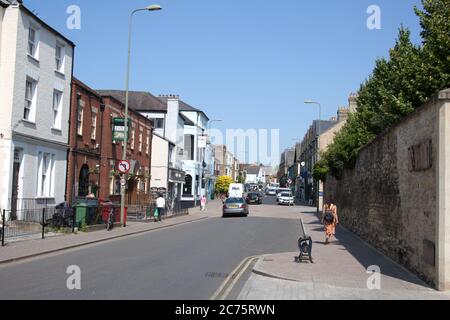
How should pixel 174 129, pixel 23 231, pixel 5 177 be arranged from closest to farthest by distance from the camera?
pixel 23 231 < pixel 5 177 < pixel 174 129

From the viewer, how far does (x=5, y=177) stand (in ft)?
70.2

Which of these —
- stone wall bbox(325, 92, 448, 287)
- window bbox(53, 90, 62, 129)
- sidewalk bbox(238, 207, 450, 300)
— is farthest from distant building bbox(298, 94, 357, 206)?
sidewalk bbox(238, 207, 450, 300)

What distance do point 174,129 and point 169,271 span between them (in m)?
43.6

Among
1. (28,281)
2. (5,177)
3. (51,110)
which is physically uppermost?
(51,110)

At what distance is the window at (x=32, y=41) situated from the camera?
75.8ft

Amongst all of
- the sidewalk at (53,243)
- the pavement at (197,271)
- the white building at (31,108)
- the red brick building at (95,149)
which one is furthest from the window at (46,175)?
the pavement at (197,271)

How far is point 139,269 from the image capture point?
41.1ft

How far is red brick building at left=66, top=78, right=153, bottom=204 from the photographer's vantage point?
2823 cm

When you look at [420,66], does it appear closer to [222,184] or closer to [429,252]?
[429,252]

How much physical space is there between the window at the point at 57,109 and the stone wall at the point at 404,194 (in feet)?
48.5

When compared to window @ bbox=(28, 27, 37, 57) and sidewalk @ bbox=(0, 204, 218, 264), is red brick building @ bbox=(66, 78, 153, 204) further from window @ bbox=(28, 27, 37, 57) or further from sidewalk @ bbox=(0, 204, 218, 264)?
window @ bbox=(28, 27, 37, 57)

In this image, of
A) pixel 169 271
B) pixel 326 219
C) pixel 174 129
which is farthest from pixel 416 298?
pixel 174 129

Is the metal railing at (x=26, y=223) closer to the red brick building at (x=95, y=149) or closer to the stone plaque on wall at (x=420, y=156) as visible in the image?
the red brick building at (x=95, y=149)
